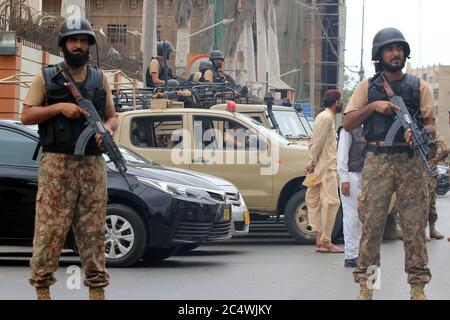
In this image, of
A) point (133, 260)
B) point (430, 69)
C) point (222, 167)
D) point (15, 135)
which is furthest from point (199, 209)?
point (430, 69)

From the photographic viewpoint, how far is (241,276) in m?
11.3

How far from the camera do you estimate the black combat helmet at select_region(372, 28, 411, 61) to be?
8.09 m

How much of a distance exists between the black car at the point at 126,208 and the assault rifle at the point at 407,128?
401 centimetres

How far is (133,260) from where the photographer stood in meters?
11.8

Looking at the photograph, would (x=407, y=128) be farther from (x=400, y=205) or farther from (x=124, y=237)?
(x=124, y=237)

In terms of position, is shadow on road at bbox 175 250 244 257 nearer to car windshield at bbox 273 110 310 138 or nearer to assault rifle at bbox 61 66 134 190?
car windshield at bbox 273 110 310 138

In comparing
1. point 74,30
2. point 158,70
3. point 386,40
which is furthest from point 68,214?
point 158,70

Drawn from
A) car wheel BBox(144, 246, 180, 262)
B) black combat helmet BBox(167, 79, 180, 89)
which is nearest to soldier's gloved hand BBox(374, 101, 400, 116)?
car wheel BBox(144, 246, 180, 262)

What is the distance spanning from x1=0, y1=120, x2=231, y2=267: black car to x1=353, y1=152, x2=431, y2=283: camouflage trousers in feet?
12.6

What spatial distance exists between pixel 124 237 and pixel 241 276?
128 cm

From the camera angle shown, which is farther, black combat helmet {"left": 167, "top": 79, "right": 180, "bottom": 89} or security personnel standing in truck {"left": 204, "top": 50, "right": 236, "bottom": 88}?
security personnel standing in truck {"left": 204, "top": 50, "right": 236, "bottom": 88}

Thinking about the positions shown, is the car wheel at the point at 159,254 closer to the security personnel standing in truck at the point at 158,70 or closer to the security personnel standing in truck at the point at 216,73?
the security personnel standing in truck at the point at 158,70

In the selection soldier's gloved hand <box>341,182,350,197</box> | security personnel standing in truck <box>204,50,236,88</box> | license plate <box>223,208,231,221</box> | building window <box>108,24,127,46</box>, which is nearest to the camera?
soldier's gloved hand <box>341,182,350,197</box>
